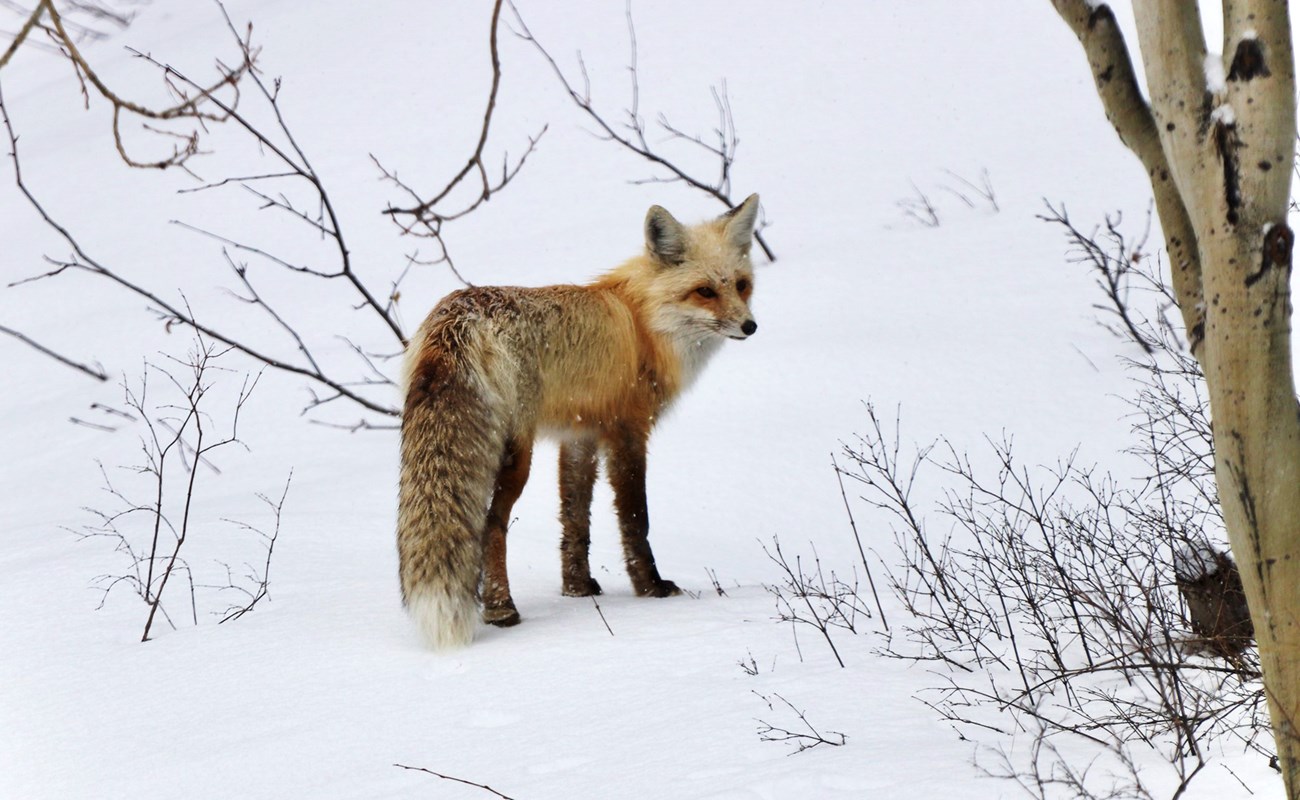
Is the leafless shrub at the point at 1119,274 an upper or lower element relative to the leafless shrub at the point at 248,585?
upper

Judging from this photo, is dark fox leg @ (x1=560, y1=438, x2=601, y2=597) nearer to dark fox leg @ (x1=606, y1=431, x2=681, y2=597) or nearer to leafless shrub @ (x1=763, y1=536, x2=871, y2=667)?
dark fox leg @ (x1=606, y1=431, x2=681, y2=597)

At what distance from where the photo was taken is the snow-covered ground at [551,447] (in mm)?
3213

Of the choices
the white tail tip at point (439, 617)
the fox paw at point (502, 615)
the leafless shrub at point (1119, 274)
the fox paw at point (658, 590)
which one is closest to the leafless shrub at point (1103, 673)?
the fox paw at point (658, 590)

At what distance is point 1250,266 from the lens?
2082 millimetres

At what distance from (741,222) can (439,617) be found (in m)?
2.56

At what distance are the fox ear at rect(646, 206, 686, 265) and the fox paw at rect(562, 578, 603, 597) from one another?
1526mm

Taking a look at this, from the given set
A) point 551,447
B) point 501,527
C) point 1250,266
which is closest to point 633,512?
point 501,527

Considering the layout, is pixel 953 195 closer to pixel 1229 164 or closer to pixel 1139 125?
pixel 1139 125

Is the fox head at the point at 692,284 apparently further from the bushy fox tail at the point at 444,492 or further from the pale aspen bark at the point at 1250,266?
the pale aspen bark at the point at 1250,266

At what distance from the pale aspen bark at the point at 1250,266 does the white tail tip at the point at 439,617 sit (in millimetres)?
2660

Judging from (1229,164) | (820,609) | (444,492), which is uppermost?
(1229,164)

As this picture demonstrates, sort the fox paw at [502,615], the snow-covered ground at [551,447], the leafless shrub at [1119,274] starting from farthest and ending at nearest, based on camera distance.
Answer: the leafless shrub at [1119,274]
the fox paw at [502,615]
the snow-covered ground at [551,447]

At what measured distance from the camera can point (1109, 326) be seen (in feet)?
27.5

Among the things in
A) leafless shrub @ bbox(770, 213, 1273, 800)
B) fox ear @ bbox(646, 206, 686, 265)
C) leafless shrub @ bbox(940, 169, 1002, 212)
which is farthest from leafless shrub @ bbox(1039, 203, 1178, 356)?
leafless shrub @ bbox(770, 213, 1273, 800)
